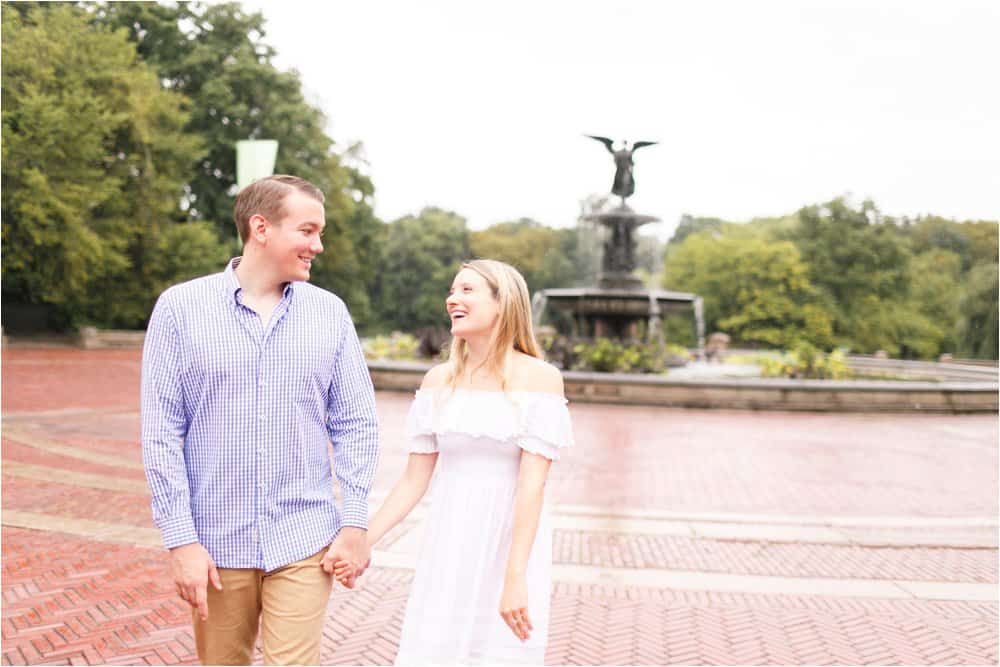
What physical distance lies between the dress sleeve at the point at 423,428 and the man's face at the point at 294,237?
1.84 ft

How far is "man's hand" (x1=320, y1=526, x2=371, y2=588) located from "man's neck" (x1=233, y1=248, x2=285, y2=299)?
2.50 ft

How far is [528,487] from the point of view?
104 inches

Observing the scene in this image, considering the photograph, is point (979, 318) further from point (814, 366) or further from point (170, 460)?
point (170, 460)

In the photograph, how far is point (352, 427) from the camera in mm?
2736

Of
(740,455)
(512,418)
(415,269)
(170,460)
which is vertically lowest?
(740,455)

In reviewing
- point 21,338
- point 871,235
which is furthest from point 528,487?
point 871,235

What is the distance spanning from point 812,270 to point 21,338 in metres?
40.0

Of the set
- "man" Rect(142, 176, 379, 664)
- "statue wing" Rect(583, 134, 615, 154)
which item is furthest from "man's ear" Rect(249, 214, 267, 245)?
"statue wing" Rect(583, 134, 615, 154)

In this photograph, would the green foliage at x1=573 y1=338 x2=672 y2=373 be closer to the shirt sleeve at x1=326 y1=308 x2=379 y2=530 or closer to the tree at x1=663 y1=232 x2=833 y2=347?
the shirt sleeve at x1=326 y1=308 x2=379 y2=530

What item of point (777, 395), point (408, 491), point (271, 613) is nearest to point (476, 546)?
point (408, 491)

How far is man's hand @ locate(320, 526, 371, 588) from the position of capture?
2592mm

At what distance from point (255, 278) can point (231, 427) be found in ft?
1.52

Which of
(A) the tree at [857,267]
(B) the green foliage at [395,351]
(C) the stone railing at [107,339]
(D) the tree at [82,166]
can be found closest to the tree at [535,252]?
(A) the tree at [857,267]

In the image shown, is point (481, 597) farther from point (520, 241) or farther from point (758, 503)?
point (520, 241)
